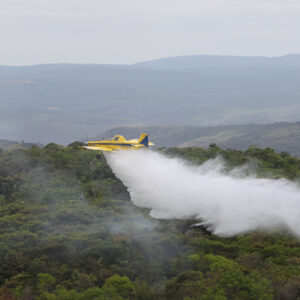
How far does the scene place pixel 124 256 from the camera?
43312 millimetres

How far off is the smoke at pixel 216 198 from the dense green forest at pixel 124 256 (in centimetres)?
109

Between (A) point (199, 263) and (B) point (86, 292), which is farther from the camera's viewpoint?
(A) point (199, 263)

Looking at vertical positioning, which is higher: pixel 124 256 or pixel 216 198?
pixel 216 198

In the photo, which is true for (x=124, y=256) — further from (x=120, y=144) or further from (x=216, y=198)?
(x=120, y=144)

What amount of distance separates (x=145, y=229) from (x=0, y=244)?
47.4ft

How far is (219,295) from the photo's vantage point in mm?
34375

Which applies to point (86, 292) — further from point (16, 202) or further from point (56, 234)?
point (16, 202)

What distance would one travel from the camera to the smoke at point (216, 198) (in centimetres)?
4509

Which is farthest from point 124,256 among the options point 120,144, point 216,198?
point 120,144

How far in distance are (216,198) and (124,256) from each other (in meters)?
11.5

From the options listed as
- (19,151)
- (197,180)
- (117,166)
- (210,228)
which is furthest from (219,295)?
(19,151)

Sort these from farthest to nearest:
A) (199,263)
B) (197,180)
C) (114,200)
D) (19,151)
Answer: (19,151) → (114,200) → (197,180) → (199,263)

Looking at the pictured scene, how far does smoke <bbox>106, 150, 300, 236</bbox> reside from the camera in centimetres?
4509

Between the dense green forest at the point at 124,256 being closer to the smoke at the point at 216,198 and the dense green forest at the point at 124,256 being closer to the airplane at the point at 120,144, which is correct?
the smoke at the point at 216,198
